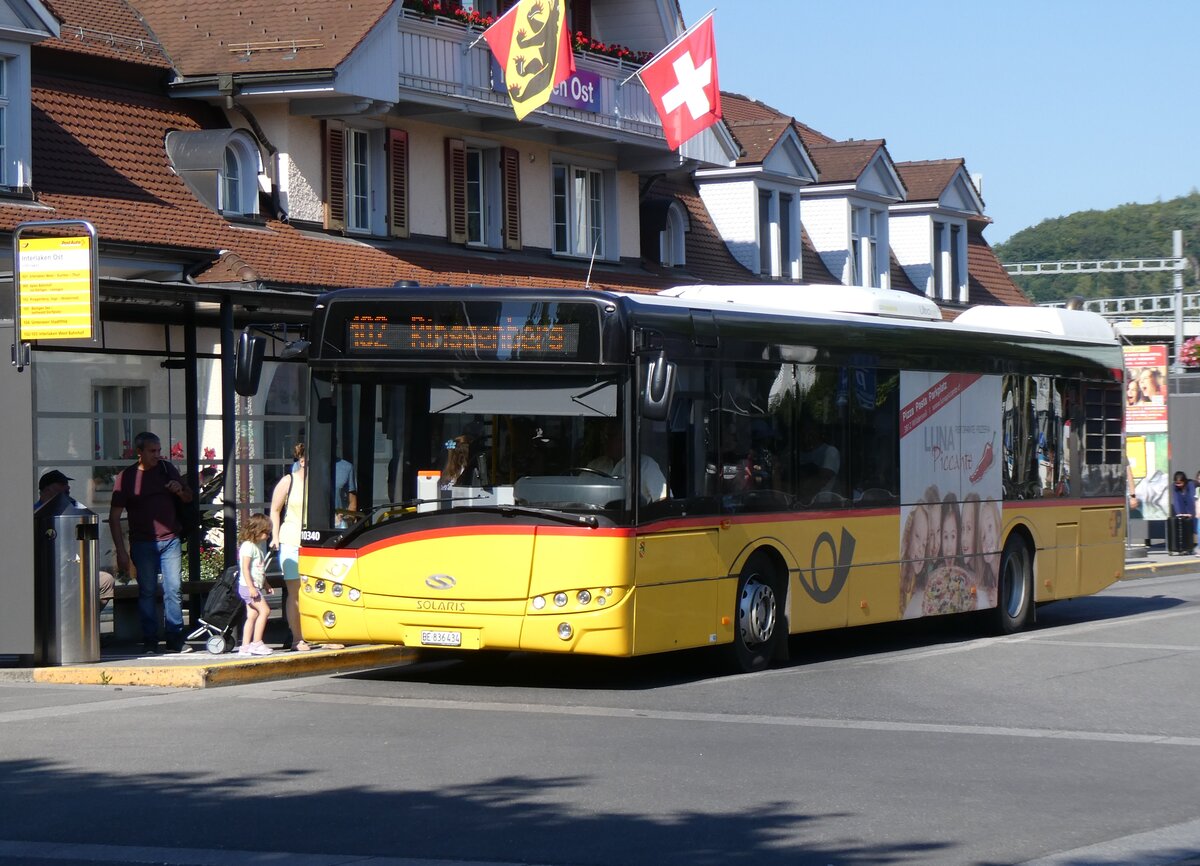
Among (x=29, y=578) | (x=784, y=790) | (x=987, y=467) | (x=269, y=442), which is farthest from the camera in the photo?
(x=269, y=442)

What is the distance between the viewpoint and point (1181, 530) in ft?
112

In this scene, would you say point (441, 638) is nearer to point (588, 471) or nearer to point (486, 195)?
point (588, 471)

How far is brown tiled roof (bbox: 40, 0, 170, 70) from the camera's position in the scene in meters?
24.3

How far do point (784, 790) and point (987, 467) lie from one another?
982 cm

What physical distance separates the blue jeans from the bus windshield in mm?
2415

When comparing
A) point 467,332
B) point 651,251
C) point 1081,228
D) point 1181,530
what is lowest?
point 1181,530

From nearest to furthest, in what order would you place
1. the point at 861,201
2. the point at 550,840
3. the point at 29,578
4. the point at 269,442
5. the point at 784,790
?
the point at 550,840, the point at 784,790, the point at 29,578, the point at 269,442, the point at 861,201

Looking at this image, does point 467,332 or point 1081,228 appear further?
point 1081,228

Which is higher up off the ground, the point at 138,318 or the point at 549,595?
the point at 138,318

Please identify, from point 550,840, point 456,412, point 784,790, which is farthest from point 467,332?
point 550,840

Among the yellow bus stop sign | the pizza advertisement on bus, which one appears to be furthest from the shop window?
the pizza advertisement on bus

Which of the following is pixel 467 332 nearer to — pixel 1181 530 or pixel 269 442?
pixel 269 442

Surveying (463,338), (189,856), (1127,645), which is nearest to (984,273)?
(1127,645)

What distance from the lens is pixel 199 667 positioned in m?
14.0
